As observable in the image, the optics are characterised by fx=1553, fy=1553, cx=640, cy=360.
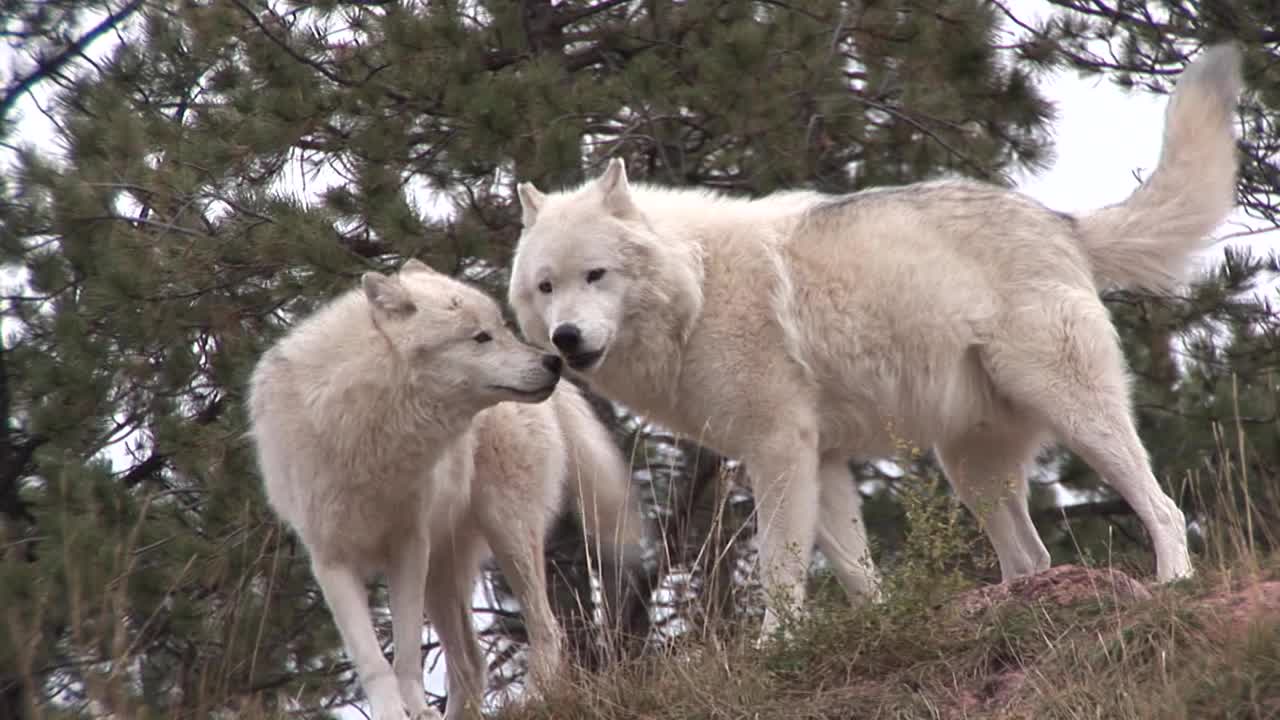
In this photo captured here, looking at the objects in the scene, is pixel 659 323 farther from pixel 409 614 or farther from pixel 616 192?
pixel 409 614

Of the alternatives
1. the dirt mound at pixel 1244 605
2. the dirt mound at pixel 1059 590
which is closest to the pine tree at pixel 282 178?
the dirt mound at pixel 1059 590

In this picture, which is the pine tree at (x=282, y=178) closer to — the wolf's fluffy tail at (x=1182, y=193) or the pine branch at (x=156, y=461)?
the pine branch at (x=156, y=461)

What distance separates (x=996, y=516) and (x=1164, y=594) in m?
1.49

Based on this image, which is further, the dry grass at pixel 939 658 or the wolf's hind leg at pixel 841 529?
the wolf's hind leg at pixel 841 529

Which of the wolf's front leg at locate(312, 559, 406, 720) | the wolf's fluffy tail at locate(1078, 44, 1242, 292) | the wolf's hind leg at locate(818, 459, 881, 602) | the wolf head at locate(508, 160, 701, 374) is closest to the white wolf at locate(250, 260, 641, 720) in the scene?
the wolf's front leg at locate(312, 559, 406, 720)

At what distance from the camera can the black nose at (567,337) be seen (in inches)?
228

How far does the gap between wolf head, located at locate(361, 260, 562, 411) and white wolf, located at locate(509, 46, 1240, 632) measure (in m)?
0.38

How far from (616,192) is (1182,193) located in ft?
7.35

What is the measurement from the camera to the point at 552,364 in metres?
5.39

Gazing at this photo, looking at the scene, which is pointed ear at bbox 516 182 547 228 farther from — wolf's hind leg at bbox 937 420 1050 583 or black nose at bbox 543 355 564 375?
wolf's hind leg at bbox 937 420 1050 583

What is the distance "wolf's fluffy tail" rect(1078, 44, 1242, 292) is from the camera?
6.12 metres

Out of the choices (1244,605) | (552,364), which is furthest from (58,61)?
(1244,605)

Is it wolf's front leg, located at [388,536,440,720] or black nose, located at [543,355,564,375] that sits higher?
black nose, located at [543,355,564,375]

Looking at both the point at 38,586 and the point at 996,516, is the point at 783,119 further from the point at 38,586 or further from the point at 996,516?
the point at 38,586
